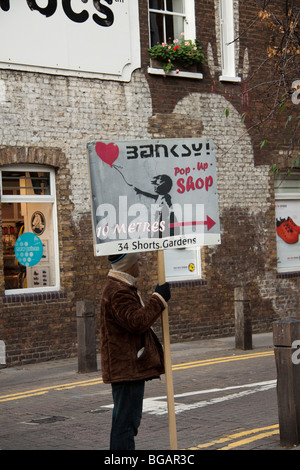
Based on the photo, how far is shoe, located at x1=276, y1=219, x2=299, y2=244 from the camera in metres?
17.6

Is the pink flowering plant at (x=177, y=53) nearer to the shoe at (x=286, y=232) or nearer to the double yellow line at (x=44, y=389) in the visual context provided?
the shoe at (x=286, y=232)

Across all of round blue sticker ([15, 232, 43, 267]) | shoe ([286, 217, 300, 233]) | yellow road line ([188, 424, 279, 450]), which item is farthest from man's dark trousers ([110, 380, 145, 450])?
shoe ([286, 217, 300, 233])

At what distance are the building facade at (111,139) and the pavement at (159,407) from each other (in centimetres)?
159

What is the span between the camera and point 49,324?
13531mm

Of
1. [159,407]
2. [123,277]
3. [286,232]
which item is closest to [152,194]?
[123,277]

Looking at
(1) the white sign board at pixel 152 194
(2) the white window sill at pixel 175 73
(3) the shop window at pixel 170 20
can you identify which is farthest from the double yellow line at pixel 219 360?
(3) the shop window at pixel 170 20

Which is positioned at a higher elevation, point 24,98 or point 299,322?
point 24,98

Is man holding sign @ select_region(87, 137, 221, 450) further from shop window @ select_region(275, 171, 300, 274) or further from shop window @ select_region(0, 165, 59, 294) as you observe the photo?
shop window @ select_region(275, 171, 300, 274)

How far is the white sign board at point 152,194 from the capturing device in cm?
604

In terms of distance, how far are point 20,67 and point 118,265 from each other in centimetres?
833

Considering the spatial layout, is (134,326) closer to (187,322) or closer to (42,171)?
(42,171)

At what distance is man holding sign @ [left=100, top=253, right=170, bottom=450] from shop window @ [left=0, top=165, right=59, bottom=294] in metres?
7.83

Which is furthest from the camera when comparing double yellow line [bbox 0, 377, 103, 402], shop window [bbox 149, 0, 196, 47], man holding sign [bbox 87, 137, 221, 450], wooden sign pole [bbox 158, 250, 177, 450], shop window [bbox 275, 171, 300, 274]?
shop window [bbox 275, 171, 300, 274]
